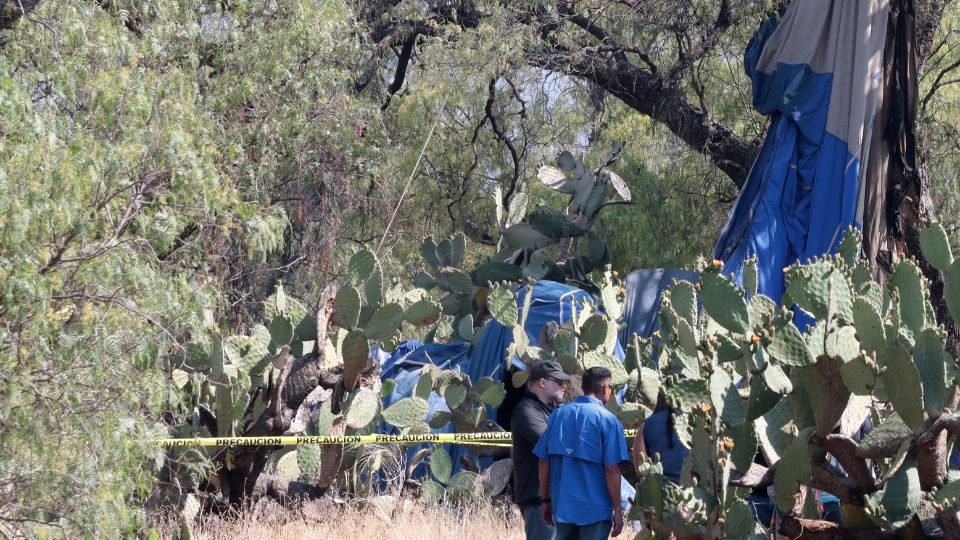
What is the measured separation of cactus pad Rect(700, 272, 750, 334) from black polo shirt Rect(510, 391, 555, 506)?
38.9 inches

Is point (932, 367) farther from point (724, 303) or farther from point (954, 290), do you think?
point (724, 303)

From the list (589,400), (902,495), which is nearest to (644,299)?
(589,400)

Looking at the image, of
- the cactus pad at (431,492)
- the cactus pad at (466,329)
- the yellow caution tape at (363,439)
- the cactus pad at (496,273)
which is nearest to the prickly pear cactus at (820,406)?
the yellow caution tape at (363,439)

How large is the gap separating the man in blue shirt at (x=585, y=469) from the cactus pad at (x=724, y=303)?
0.67m

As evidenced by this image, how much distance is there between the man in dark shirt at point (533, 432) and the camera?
19.6ft

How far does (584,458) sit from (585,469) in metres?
0.08

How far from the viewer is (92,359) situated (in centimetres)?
533

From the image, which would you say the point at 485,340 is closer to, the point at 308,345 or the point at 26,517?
the point at 308,345

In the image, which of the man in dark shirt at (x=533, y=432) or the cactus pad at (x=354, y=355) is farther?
the cactus pad at (x=354, y=355)

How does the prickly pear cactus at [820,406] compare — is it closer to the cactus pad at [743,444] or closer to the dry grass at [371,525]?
the cactus pad at [743,444]

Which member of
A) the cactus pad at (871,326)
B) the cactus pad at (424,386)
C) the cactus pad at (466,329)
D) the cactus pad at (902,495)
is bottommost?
the cactus pad at (424,386)

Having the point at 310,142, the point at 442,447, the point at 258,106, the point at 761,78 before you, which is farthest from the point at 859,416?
the point at 310,142

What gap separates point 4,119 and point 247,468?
335 centimetres

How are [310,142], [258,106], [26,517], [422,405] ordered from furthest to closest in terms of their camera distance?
[310,142] < [258,106] < [422,405] < [26,517]
